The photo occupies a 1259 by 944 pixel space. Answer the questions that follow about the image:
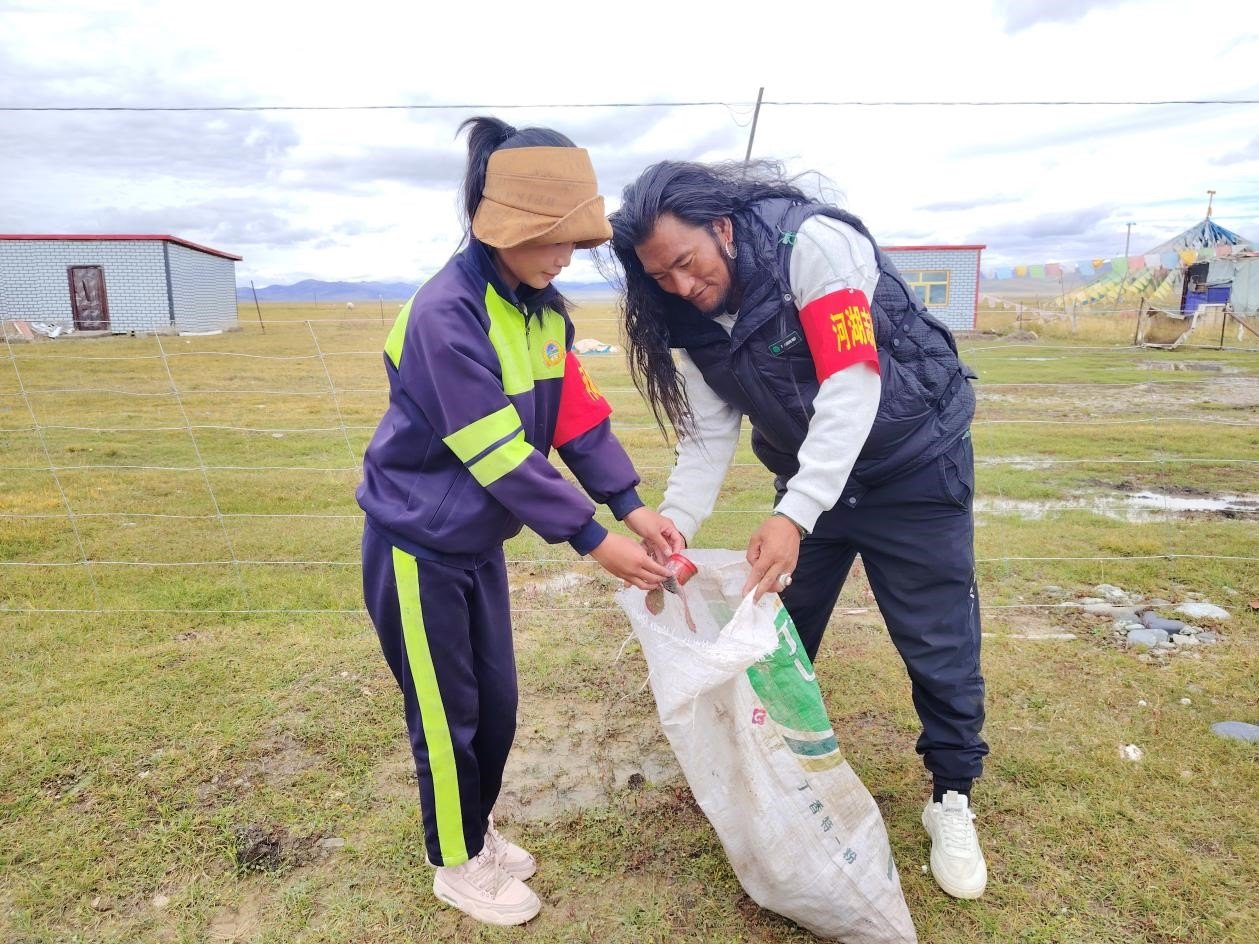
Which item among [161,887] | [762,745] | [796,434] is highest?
[796,434]

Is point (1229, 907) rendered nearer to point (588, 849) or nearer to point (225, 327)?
point (588, 849)

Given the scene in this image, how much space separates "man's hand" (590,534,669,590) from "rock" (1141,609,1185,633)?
2.67 m

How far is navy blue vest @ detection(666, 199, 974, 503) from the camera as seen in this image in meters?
1.78

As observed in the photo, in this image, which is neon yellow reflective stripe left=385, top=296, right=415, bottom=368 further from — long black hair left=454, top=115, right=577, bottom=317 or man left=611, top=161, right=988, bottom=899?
man left=611, top=161, right=988, bottom=899

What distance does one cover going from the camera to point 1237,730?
8.78 ft

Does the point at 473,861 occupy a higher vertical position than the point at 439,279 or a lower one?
lower

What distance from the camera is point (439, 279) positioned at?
1622 mm

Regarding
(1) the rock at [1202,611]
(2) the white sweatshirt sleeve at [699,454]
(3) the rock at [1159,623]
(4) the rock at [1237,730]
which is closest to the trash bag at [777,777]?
(2) the white sweatshirt sleeve at [699,454]

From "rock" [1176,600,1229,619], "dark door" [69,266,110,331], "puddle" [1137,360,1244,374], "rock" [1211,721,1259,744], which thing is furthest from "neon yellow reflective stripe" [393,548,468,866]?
"dark door" [69,266,110,331]

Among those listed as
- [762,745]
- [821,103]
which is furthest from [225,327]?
[762,745]

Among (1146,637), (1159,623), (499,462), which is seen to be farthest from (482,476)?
(1159,623)

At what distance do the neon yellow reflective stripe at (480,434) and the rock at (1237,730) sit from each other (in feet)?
8.08

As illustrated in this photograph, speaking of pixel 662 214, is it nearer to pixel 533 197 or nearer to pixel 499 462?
pixel 533 197

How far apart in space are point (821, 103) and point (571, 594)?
389cm
